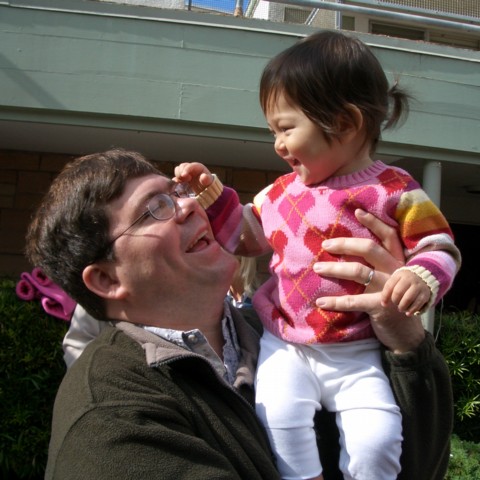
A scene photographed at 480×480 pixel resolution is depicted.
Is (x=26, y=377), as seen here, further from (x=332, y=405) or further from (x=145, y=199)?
(x=332, y=405)

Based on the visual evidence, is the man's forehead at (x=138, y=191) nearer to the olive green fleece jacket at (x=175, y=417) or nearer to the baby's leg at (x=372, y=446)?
the olive green fleece jacket at (x=175, y=417)

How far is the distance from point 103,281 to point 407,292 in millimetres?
933

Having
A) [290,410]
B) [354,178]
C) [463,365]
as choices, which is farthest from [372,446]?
[463,365]

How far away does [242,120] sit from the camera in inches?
211

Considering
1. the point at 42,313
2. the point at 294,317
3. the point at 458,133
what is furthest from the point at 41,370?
the point at 458,133

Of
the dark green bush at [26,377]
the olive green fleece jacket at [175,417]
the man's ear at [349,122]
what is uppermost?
the man's ear at [349,122]

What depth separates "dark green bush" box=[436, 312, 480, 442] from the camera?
538 cm

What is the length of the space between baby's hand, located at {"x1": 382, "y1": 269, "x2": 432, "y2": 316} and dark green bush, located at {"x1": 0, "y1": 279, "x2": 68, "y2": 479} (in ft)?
10.8

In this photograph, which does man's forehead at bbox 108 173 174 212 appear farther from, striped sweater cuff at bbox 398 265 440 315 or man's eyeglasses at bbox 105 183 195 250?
striped sweater cuff at bbox 398 265 440 315

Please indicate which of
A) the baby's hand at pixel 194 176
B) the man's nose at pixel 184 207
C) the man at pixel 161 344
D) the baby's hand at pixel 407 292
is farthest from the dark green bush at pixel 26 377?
the baby's hand at pixel 407 292

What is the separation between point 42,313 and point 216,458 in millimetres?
3301

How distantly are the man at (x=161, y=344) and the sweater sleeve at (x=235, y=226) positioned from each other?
9 cm

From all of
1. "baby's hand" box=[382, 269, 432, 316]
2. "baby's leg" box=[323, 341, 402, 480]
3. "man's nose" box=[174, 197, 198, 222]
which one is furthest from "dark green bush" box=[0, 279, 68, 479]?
"baby's hand" box=[382, 269, 432, 316]

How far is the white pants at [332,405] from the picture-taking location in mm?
1707
